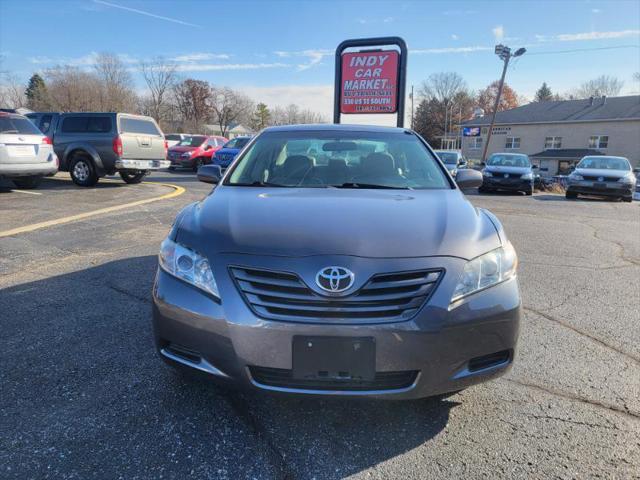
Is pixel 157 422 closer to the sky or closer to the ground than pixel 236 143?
closer to the ground

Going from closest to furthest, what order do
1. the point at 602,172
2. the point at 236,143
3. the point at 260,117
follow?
the point at 602,172 → the point at 236,143 → the point at 260,117

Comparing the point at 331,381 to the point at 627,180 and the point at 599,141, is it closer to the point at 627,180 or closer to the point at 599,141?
the point at 627,180

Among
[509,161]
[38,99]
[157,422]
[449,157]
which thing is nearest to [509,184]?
[509,161]

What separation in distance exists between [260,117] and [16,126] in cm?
8718

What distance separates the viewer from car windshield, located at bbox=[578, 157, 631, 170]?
14.2 metres

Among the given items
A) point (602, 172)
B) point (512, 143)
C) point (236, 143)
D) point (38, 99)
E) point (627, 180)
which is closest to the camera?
point (627, 180)

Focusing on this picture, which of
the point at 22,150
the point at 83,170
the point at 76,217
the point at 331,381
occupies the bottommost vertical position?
the point at 76,217

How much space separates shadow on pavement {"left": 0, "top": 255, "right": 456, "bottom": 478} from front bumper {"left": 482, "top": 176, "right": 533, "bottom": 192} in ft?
45.3

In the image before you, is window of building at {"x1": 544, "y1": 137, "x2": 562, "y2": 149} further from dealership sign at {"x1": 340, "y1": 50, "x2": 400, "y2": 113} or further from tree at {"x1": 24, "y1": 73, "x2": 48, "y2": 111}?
tree at {"x1": 24, "y1": 73, "x2": 48, "y2": 111}

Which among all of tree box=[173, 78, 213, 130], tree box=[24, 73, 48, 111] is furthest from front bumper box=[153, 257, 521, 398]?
tree box=[173, 78, 213, 130]

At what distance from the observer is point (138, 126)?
1173 centimetres

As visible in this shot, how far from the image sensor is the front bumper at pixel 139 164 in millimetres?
11062

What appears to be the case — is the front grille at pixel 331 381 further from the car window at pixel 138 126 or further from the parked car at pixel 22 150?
the car window at pixel 138 126

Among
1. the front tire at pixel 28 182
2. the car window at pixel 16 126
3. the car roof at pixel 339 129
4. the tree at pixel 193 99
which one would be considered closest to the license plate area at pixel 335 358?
the car roof at pixel 339 129
